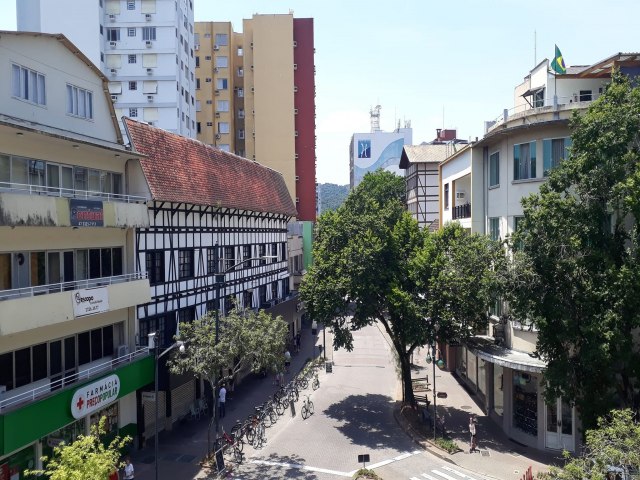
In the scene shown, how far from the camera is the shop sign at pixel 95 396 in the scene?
68.4 ft

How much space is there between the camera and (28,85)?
20.5 metres

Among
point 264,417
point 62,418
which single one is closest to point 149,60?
point 264,417

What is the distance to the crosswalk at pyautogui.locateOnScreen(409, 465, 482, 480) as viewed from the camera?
22.7 metres

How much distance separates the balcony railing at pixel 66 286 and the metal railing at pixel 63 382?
3.24m

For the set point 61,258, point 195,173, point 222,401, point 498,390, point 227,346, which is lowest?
point 222,401

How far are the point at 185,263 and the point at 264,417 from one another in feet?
30.5

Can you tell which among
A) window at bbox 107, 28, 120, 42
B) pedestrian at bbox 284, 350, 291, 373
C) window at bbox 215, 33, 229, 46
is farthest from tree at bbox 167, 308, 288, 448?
window at bbox 215, 33, 229, 46

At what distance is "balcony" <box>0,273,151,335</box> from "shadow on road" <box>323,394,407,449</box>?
1214 centimetres

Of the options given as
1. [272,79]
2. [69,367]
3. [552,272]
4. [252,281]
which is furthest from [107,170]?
[272,79]

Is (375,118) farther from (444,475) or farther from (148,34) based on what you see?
(444,475)

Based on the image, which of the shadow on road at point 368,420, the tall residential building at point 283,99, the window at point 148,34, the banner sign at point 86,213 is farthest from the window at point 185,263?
the window at point 148,34

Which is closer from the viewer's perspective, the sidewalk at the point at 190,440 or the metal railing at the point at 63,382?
the metal railing at the point at 63,382

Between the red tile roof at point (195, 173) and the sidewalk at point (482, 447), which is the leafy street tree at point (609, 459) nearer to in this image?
the sidewalk at point (482, 447)

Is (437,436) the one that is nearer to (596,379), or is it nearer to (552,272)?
(596,379)
